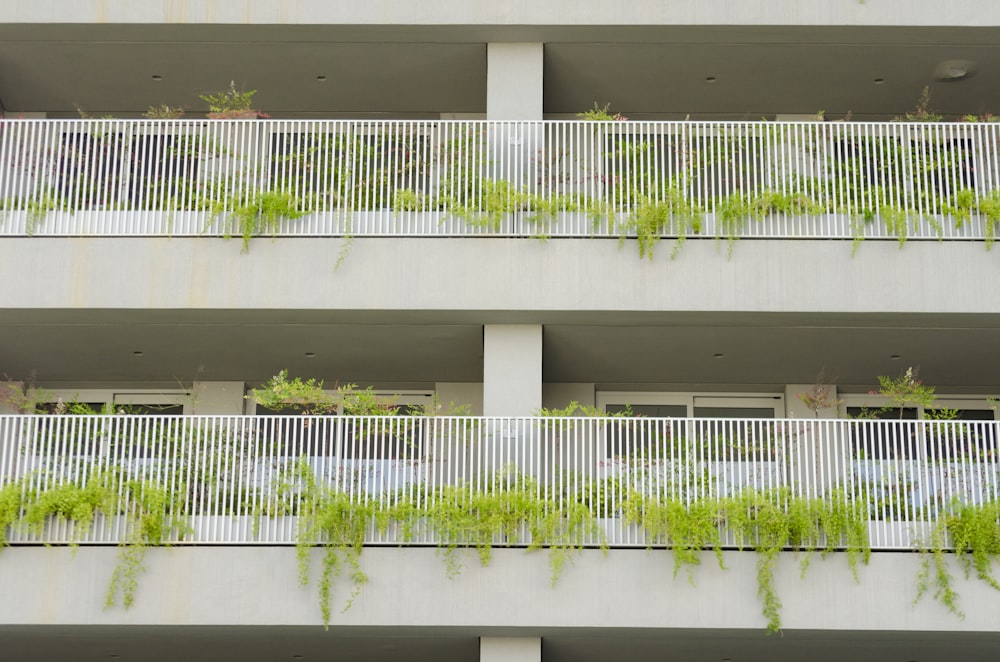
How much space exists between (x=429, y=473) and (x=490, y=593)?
4.83 ft

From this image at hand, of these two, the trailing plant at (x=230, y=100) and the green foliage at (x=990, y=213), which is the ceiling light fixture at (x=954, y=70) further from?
the trailing plant at (x=230, y=100)

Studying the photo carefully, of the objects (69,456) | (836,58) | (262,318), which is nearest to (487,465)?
(262,318)

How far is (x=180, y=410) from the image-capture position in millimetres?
18391

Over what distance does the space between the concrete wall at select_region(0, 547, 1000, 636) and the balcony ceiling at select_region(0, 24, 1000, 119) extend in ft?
22.1

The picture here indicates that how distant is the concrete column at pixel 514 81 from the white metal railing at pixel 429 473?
411 cm

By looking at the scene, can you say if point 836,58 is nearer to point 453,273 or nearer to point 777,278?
point 777,278

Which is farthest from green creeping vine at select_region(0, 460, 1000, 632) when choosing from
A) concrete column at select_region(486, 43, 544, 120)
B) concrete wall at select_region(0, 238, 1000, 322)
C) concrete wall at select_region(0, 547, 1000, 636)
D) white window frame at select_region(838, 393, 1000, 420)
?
concrete column at select_region(486, 43, 544, 120)

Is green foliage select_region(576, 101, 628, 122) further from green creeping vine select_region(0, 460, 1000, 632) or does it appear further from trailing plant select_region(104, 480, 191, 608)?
trailing plant select_region(104, 480, 191, 608)

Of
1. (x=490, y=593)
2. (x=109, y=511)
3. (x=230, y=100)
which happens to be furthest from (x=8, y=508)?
(x=230, y=100)

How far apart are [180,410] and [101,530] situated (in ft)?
15.5

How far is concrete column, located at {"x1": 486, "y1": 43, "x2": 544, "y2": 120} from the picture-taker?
642 inches

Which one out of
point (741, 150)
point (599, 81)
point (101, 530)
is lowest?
point (101, 530)

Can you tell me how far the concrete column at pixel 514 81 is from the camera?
16.3 m

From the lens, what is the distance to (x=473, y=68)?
1728 centimetres
